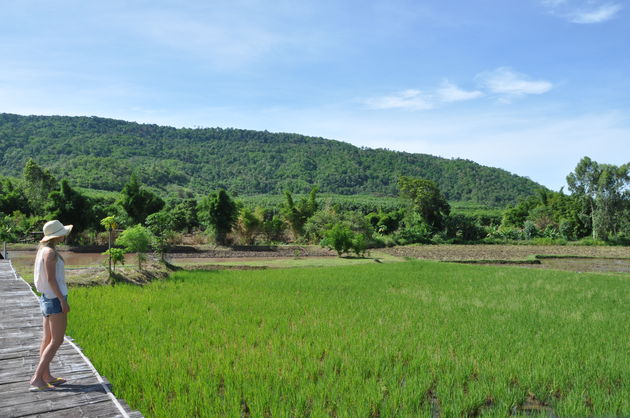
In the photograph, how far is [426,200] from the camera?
1464 inches

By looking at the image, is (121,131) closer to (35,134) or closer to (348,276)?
(35,134)

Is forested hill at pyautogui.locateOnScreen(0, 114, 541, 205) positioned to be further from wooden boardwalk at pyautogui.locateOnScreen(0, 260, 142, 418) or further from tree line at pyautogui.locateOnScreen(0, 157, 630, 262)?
wooden boardwalk at pyautogui.locateOnScreen(0, 260, 142, 418)

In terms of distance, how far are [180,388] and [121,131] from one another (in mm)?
112788

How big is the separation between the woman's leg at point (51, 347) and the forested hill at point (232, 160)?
73.2 meters

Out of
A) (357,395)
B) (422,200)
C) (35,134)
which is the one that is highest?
(35,134)

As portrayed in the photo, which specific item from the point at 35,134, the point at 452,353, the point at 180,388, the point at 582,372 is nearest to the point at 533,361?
the point at 582,372

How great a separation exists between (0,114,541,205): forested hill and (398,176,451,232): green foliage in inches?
2010

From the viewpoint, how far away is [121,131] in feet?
351

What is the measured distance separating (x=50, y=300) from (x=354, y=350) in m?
4.17

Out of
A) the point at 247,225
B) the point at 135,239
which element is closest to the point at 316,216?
the point at 247,225

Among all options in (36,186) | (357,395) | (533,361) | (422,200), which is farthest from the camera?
(422,200)

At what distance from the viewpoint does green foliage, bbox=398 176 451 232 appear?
122ft

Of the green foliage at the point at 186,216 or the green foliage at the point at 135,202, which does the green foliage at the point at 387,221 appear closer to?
the green foliage at the point at 186,216

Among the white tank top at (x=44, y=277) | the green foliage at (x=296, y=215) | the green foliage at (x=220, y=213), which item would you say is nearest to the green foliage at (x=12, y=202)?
the green foliage at (x=220, y=213)
